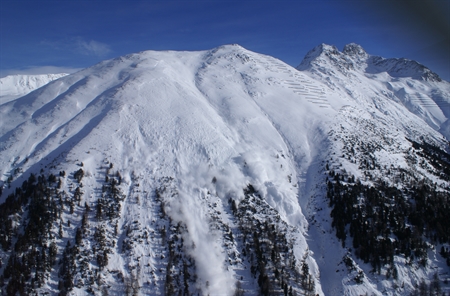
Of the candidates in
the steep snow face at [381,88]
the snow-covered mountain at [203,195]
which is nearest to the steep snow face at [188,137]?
the snow-covered mountain at [203,195]

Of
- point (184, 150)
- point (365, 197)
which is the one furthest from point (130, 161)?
point (365, 197)

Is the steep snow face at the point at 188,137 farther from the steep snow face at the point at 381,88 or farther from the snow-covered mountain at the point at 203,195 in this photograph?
the steep snow face at the point at 381,88

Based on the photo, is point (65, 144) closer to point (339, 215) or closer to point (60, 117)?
point (60, 117)

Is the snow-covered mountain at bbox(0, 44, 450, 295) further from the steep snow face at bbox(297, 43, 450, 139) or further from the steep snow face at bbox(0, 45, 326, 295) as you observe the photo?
the steep snow face at bbox(297, 43, 450, 139)

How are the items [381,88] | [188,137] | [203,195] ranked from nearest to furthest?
[203,195] → [188,137] → [381,88]

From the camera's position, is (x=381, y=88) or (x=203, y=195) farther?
(x=381, y=88)

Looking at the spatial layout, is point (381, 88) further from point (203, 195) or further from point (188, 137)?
point (203, 195)

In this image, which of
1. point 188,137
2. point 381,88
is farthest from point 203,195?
point 381,88

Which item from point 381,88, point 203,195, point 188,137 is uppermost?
point 381,88
